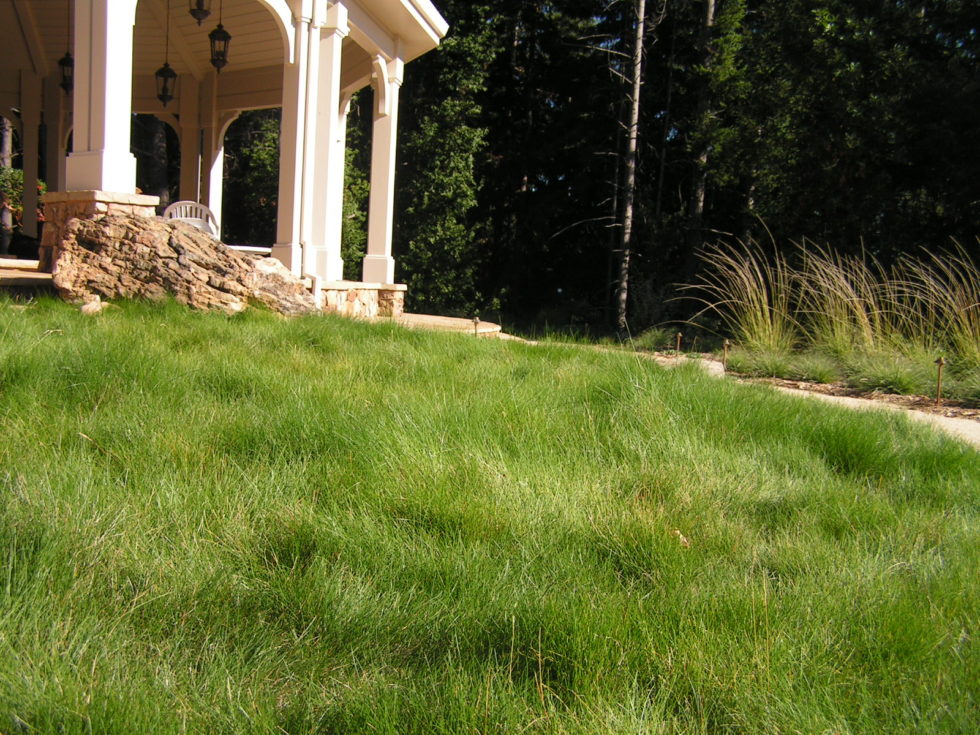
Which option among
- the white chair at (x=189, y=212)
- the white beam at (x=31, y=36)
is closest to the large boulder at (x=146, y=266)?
the white chair at (x=189, y=212)

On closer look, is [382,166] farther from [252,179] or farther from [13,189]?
[13,189]

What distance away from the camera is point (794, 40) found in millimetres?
12055

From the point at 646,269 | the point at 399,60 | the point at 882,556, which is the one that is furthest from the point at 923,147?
the point at 882,556

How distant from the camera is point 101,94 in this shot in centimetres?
529

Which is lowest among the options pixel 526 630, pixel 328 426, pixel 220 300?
pixel 526 630

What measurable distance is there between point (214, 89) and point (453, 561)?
417 inches

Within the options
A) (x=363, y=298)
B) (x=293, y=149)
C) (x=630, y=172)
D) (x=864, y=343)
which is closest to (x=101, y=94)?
(x=293, y=149)

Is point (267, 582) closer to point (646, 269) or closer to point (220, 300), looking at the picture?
point (220, 300)

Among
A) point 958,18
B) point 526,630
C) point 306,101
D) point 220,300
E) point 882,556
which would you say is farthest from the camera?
point 958,18

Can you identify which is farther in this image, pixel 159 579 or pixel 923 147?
pixel 923 147

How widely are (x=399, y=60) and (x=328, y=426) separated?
25.9 ft

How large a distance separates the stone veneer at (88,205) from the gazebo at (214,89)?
13mm

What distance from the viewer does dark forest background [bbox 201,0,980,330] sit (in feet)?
35.7

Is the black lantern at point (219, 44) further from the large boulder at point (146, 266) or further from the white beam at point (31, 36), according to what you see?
the large boulder at point (146, 266)
